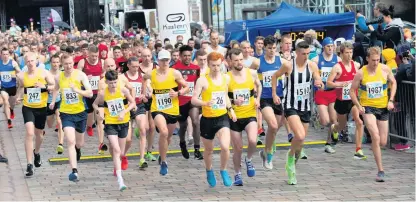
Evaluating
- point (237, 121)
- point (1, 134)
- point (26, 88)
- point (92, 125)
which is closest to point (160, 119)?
point (237, 121)

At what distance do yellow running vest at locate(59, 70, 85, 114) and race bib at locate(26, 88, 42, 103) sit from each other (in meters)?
0.71

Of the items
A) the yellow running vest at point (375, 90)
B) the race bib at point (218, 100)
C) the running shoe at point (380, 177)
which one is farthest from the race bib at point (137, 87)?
the running shoe at point (380, 177)

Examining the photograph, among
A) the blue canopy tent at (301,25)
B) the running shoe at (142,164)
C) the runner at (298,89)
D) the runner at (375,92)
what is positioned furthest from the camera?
the blue canopy tent at (301,25)

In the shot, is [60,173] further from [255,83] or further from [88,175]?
[255,83]

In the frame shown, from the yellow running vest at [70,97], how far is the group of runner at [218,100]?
0.01 meters

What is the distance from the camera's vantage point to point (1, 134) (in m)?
18.1

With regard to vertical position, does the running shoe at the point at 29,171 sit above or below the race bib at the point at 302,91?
below

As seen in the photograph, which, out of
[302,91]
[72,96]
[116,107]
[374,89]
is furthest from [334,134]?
[72,96]

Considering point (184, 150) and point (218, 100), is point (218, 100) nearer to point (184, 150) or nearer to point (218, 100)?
point (218, 100)

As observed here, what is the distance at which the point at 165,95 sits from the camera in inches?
481

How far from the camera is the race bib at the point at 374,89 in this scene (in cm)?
1159

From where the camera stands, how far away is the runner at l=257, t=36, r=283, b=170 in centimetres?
1212

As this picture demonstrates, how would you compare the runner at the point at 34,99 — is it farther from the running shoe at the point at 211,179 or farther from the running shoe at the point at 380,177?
the running shoe at the point at 380,177

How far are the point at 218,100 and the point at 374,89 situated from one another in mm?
2170
